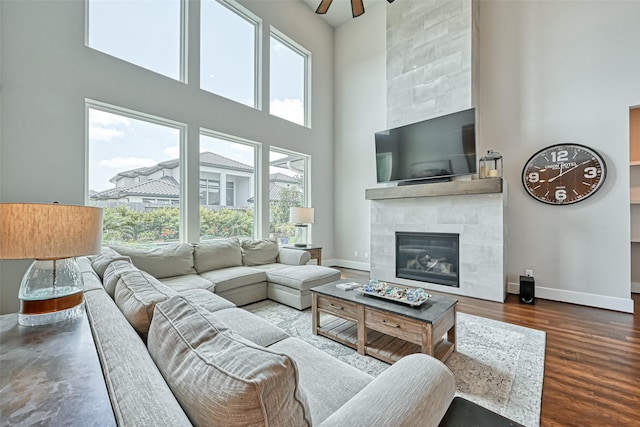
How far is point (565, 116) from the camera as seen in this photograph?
3533 millimetres

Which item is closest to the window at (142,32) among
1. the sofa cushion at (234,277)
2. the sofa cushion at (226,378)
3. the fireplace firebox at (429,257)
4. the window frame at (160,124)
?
the window frame at (160,124)

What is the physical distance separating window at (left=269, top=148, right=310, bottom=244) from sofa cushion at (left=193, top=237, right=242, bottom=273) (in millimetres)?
1136

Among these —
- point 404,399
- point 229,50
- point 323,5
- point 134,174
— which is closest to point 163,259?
point 134,174

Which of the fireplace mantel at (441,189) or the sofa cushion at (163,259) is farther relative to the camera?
the fireplace mantel at (441,189)

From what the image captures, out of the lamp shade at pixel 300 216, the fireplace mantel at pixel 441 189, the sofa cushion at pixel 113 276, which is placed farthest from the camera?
the lamp shade at pixel 300 216

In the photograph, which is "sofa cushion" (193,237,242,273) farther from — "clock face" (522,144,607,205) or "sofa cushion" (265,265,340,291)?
"clock face" (522,144,607,205)

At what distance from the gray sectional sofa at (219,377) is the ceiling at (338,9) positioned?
5.93 metres

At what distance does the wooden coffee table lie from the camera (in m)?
1.93

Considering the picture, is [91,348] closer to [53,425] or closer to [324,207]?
[53,425]

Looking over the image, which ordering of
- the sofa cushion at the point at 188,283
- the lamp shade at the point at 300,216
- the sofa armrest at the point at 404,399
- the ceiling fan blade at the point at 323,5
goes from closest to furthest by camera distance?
1. the sofa armrest at the point at 404,399
2. the sofa cushion at the point at 188,283
3. the ceiling fan blade at the point at 323,5
4. the lamp shade at the point at 300,216

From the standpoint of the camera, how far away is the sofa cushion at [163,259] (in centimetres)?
295

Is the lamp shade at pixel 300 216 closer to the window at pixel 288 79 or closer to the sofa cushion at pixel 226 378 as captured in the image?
the window at pixel 288 79

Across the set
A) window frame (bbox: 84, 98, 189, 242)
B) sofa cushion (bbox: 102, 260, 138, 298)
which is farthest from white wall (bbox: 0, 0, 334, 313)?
sofa cushion (bbox: 102, 260, 138, 298)

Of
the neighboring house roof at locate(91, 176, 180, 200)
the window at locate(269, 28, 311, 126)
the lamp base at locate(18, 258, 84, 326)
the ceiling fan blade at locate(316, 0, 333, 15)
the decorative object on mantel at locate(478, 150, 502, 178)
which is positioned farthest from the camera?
the window at locate(269, 28, 311, 126)
